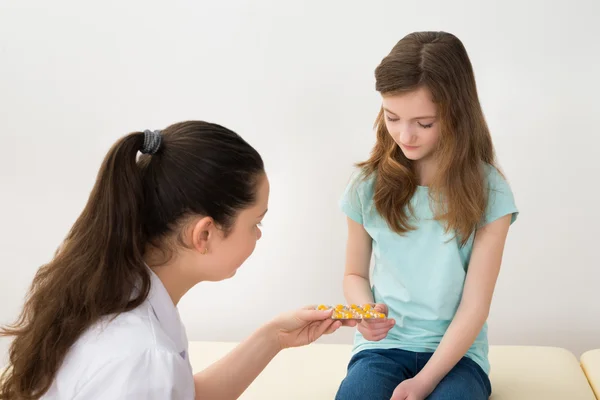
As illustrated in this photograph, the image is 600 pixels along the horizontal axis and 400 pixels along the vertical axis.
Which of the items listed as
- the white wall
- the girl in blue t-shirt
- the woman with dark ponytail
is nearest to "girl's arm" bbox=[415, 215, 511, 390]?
the girl in blue t-shirt

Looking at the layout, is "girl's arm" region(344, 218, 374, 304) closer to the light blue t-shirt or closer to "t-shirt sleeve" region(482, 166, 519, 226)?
the light blue t-shirt

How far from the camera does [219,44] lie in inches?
116

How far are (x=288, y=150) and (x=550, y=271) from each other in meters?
0.99

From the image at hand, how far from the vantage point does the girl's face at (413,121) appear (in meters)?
1.86

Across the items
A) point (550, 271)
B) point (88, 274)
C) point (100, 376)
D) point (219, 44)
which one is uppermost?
point (219, 44)

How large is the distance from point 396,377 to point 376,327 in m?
0.13

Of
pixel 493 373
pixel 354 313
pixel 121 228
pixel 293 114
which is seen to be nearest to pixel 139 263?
pixel 121 228

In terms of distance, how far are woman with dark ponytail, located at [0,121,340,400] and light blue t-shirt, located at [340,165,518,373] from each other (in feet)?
1.85

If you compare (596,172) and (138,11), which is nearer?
(596,172)

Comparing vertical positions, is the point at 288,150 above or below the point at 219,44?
below

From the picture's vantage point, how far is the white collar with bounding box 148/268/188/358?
1.47 m

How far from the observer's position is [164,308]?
1.49 m

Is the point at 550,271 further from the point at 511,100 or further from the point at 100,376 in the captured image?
the point at 100,376

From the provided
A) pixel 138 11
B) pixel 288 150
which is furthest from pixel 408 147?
pixel 138 11
